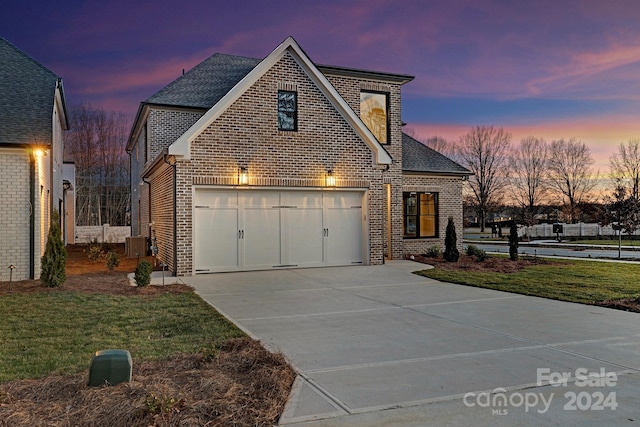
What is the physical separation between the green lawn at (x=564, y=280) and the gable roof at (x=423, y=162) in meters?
5.65

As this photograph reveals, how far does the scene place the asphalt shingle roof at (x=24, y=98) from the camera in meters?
11.9

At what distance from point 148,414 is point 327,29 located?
1807 centimetres

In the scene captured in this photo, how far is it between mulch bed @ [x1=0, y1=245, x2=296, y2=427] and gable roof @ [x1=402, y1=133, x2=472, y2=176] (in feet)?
48.2

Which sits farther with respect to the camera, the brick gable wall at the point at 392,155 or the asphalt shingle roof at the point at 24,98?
the brick gable wall at the point at 392,155

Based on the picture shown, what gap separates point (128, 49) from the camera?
23.8 meters

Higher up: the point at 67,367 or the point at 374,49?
the point at 374,49

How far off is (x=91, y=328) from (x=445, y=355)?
5.10 metres

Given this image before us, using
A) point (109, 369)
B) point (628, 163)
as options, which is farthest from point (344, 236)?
point (628, 163)

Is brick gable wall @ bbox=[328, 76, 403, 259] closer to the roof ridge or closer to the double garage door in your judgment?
the double garage door

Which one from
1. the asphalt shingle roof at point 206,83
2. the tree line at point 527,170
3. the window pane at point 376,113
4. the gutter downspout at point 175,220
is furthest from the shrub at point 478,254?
the tree line at point 527,170

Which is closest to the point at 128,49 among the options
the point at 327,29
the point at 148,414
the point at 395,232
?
Result: the point at 327,29

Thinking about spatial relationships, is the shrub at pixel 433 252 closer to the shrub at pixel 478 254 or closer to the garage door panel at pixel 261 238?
the shrub at pixel 478 254

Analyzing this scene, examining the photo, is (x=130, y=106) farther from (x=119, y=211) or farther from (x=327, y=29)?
(x=327, y=29)

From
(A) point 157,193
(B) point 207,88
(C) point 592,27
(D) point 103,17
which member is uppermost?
(D) point 103,17
